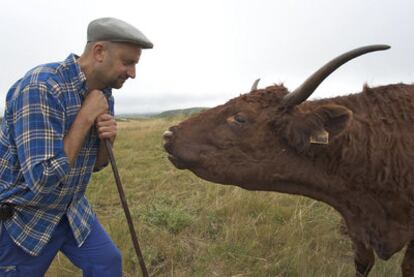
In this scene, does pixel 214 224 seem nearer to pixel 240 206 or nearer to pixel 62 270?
pixel 240 206

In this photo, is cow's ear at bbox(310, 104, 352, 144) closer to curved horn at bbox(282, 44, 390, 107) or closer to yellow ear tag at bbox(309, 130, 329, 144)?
yellow ear tag at bbox(309, 130, 329, 144)

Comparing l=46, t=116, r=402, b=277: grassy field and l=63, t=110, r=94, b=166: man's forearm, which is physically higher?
l=63, t=110, r=94, b=166: man's forearm

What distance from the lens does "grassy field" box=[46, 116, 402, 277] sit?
4543 millimetres

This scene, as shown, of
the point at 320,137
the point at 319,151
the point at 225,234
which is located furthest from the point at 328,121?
the point at 225,234

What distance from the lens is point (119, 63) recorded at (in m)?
2.98

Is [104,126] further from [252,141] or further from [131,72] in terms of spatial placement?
[252,141]

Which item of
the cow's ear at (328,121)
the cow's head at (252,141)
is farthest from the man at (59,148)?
the cow's ear at (328,121)

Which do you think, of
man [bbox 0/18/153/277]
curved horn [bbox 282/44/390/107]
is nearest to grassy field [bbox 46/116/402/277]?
man [bbox 0/18/153/277]

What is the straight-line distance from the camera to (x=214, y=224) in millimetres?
5527

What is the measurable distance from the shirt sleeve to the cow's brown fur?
42.6 inches

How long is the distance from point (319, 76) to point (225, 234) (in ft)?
8.41

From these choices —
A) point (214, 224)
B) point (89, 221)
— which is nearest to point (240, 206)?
point (214, 224)

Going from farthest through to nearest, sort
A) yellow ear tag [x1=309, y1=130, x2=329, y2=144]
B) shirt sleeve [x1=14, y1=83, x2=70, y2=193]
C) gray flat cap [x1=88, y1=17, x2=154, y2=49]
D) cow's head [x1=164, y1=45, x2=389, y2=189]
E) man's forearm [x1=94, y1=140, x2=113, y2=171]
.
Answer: cow's head [x1=164, y1=45, x2=389, y2=189]
yellow ear tag [x1=309, y1=130, x2=329, y2=144]
man's forearm [x1=94, y1=140, x2=113, y2=171]
gray flat cap [x1=88, y1=17, x2=154, y2=49]
shirt sleeve [x1=14, y1=83, x2=70, y2=193]

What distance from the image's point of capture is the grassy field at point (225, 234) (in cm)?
454
